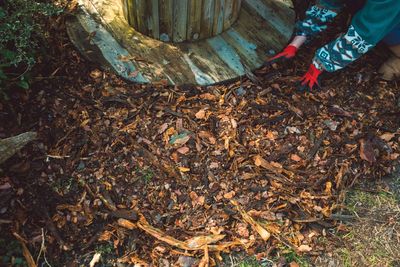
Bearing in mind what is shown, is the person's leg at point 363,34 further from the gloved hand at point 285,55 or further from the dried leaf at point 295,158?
the dried leaf at point 295,158

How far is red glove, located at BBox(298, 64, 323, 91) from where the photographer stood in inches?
106

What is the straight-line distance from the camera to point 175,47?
2846mm

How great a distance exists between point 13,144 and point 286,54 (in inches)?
73.9

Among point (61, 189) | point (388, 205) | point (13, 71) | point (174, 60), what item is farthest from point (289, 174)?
point (13, 71)

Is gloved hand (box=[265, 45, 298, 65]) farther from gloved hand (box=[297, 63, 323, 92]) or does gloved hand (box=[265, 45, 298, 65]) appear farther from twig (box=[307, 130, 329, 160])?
twig (box=[307, 130, 329, 160])

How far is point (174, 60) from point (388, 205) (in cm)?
164

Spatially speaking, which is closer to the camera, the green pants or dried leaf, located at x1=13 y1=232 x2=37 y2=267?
dried leaf, located at x1=13 y1=232 x2=37 y2=267

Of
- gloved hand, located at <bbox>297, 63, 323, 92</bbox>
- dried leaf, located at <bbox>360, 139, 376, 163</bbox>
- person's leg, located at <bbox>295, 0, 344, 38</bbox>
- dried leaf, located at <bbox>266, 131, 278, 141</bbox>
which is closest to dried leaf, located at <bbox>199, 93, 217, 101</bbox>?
dried leaf, located at <bbox>266, 131, 278, 141</bbox>

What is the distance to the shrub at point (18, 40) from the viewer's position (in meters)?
2.32

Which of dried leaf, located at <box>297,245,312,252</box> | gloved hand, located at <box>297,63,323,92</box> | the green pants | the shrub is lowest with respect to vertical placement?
dried leaf, located at <box>297,245,312,252</box>

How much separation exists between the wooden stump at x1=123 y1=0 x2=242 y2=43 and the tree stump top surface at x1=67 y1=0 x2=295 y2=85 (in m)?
0.06

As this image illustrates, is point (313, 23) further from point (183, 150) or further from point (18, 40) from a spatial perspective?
point (18, 40)

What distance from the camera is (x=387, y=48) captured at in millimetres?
2914

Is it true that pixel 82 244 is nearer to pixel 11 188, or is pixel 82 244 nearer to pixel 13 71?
pixel 11 188
